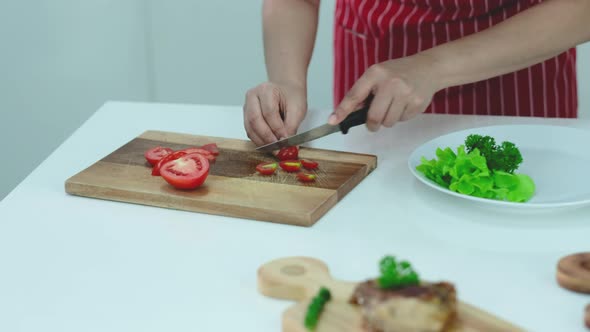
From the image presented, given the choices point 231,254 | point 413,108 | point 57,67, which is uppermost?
point 413,108

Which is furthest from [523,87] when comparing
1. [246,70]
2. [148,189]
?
[246,70]

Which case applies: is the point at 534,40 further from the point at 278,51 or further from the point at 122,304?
the point at 122,304

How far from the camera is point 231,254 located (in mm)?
1097

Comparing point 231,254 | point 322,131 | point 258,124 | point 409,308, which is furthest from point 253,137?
point 409,308

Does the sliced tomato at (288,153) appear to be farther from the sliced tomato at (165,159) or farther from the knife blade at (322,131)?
the sliced tomato at (165,159)

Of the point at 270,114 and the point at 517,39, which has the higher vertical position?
the point at 517,39

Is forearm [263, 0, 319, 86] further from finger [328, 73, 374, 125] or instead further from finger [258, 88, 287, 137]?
finger [328, 73, 374, 125]

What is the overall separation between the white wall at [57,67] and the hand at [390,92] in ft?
6.21

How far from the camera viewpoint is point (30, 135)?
3.10 metres

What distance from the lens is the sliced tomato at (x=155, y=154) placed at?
1381 millimetres

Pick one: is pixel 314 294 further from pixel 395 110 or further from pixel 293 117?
pixel 293 117

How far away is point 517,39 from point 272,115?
443 millimetres

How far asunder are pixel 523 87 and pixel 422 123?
0.89 ft

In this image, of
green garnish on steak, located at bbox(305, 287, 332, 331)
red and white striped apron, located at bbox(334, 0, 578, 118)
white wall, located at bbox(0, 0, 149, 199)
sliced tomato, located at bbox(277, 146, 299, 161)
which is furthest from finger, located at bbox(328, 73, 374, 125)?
white wall, located at bbox(0, 0, 149, 199)
